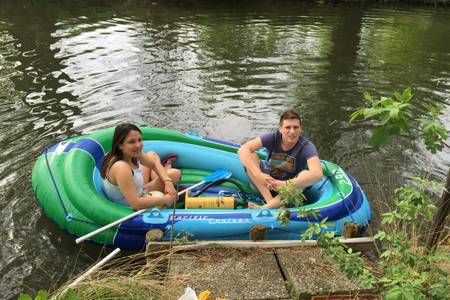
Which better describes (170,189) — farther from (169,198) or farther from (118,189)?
(118,189)

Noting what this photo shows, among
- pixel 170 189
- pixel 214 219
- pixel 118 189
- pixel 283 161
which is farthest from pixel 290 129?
pixel 118 189

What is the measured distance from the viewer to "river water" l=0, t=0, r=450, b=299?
5.11 metres

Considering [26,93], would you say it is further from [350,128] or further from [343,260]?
[343,260]

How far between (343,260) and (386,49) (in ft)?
31.9

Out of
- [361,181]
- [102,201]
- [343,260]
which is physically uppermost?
[343,260]

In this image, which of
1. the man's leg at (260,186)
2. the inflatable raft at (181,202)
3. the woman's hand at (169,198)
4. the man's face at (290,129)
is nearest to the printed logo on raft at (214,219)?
the inflatable raft at (181,202)

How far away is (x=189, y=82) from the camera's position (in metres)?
8.64

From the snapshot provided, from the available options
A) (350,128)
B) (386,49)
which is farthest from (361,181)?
(386,49)

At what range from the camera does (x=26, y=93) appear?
7.92 metres

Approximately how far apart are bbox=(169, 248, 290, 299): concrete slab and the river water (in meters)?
1.17

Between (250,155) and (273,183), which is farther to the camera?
(250,155)

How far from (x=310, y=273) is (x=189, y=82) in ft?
18.8

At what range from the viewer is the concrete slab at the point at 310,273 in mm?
3268

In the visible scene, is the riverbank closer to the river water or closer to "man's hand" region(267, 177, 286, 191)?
"man's hand" region(267, 177, 286, 191)
